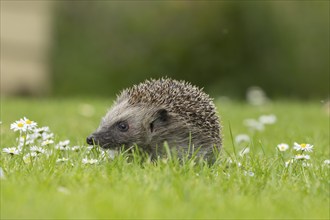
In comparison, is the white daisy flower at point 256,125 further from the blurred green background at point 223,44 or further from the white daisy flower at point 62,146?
the blurred green background at point 223,44

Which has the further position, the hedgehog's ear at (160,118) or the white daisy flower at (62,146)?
the hedgehog's ear at (160,118)

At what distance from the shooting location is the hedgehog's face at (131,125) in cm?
619

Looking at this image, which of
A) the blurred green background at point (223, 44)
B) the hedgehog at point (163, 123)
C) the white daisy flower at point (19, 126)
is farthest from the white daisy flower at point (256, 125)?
the blurred green background at point (223, 44)

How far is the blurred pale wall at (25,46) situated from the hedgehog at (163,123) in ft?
43.2

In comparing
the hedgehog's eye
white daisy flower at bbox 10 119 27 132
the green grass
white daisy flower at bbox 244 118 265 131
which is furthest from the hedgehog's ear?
white daisy flower at bbox 244 118 265 131

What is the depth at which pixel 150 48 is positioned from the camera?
720 inches

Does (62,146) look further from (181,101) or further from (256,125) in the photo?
(256,125)

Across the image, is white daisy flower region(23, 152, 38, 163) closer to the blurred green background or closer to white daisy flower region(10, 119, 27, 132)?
white daisy flower region(10, 119, 27, 132)

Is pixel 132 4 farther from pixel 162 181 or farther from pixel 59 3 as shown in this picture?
pixel 162 181

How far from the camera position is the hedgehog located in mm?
6141

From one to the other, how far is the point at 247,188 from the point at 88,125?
17.8 ft

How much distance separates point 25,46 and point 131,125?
1374 centimetres

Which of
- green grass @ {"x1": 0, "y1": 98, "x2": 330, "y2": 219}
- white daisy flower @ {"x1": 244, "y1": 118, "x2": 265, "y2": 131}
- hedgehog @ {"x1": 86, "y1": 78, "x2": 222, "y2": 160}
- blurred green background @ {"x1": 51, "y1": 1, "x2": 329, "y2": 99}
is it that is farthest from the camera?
blurred green background @ {"x1": 51, "y1": 1, "x2": 329, "y2": 99}

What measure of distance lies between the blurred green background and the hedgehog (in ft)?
36.3
